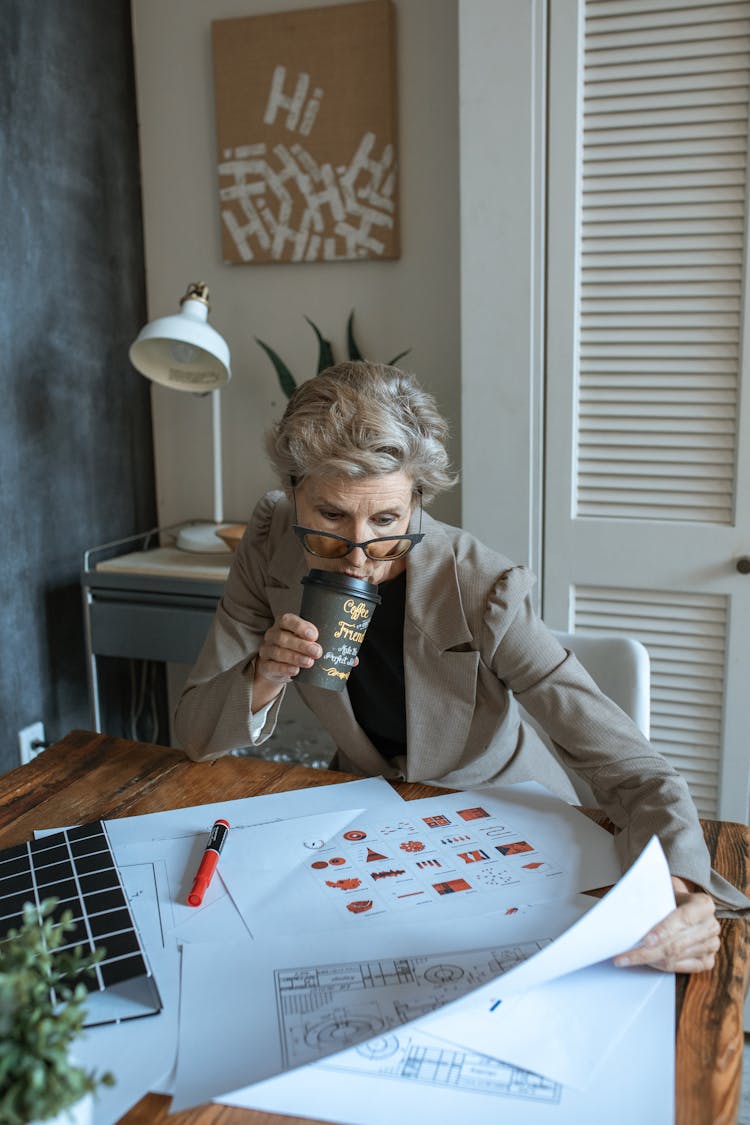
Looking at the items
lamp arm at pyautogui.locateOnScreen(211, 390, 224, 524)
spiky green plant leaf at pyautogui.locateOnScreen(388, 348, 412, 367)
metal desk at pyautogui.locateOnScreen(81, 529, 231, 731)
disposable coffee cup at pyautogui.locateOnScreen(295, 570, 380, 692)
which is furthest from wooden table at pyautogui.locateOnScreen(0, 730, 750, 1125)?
spiky green plant leaf at pyautogui.locateOnScreen(388, 348, 412, 367)

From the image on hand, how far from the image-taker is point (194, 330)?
2.32m

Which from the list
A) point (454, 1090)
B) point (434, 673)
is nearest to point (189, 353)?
point (434, 673)

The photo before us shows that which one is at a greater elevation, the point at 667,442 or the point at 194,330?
the point at 194,330

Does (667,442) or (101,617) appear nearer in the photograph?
(667,442)

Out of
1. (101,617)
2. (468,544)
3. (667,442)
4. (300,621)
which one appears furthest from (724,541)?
(101,617)

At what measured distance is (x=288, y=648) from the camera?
4.00 feet

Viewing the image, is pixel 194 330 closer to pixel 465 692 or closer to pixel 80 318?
pixel 80 318

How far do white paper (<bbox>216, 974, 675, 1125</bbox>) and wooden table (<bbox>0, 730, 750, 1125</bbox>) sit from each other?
2 centimetres

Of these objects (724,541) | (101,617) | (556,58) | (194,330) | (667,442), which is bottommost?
(101,617)

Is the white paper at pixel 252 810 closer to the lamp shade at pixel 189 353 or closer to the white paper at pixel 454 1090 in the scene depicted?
the white paper at pixel 454 1090

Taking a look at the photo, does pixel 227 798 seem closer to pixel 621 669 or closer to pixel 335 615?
pixel 335 615

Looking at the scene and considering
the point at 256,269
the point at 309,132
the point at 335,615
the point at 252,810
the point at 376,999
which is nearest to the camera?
the point at 376,999

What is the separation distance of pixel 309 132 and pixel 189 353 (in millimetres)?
767

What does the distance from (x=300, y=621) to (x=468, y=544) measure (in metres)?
0.37
